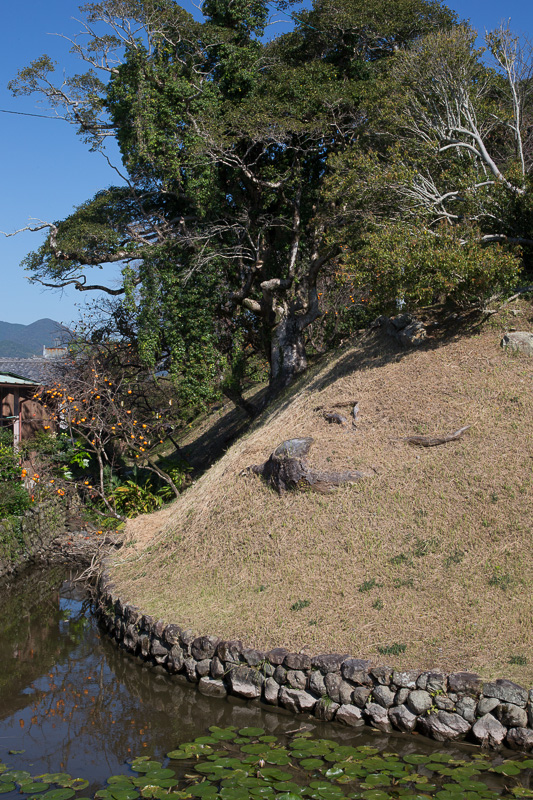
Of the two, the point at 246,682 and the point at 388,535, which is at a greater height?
the point at 388,535

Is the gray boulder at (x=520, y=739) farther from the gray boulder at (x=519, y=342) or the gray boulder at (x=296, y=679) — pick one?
the gray boulder at (x=519, y=342)

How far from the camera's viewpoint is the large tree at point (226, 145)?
16.1m

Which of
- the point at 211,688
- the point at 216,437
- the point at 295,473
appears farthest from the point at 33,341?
the point at 211,688

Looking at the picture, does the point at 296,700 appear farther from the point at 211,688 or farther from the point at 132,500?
the point at 132,500

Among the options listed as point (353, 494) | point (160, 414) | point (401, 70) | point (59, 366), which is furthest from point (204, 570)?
point (401, 70)

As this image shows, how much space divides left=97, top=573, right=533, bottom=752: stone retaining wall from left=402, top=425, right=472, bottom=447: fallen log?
409 centimetres

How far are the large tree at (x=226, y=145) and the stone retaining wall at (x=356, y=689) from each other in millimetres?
8875

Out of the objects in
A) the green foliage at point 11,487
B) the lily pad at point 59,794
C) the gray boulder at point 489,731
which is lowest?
the lily pad at point 59,794

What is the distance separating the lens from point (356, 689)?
24.4 ft

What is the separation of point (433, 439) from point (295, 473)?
2.31 m

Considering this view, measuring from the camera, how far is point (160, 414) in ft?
54.3

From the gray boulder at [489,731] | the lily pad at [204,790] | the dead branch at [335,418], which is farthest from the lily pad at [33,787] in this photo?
the dead branch at [335,418]

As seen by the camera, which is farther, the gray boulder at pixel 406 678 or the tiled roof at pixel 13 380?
the tiled roof at pixel 13 380

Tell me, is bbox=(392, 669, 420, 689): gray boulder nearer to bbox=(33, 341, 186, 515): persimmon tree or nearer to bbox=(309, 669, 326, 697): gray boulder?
bbox=(309, 669, 326, 697): gray boulder
